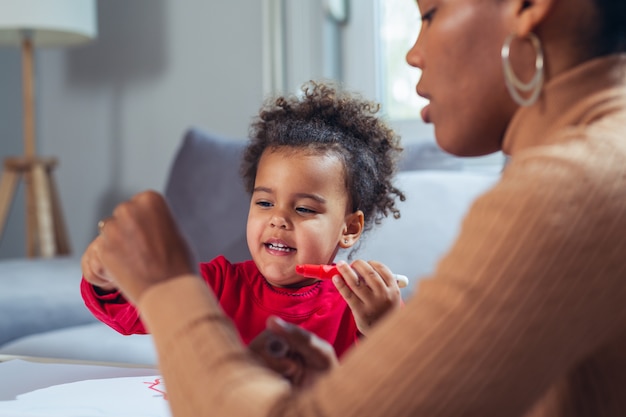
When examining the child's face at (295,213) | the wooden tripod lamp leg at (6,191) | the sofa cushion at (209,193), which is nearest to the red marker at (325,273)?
the child's face at (295,213)

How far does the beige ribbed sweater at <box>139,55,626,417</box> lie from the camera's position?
47cm

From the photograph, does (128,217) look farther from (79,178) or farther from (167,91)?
(79,178)

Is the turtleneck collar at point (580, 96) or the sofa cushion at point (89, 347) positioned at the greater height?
the turtleneck collar at point (580, 96)

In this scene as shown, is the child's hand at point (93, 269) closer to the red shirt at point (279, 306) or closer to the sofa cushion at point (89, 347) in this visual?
the red shirt at point (279, 306)

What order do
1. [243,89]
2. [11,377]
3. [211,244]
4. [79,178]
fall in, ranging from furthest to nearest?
[79,178], [243,89], [211,244], [11,377]

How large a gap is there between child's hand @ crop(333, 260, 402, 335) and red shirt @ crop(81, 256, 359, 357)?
0.62 feet

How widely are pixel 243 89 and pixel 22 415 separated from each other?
2244mm

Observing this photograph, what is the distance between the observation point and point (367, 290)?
0.95 meters

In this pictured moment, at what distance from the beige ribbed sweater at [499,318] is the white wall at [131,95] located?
2.51m

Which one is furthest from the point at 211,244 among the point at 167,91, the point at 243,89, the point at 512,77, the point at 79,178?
the point at 512,77

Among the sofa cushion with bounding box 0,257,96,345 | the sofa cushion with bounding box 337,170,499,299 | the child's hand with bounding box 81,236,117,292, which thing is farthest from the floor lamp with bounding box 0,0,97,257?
the child's hand with bounding box 81,236,117,292

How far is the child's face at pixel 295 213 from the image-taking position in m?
1.15

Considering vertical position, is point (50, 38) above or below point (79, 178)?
above

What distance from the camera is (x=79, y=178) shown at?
136 inches
